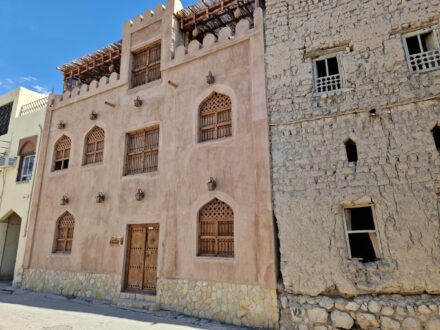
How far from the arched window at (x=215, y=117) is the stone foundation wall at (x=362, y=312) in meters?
4.43

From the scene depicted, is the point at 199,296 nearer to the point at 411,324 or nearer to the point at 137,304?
the point at 137,304

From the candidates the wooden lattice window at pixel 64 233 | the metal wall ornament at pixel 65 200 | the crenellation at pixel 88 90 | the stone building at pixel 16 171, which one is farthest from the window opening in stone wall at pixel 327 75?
the stone building at pixel 16 171

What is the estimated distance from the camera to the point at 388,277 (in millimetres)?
5547

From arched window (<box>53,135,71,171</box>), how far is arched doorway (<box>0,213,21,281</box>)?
3.55 m

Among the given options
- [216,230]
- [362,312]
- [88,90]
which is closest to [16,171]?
[88,90]

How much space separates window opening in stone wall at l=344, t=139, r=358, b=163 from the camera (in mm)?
6517

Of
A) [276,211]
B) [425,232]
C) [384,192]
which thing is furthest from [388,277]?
[276,211]

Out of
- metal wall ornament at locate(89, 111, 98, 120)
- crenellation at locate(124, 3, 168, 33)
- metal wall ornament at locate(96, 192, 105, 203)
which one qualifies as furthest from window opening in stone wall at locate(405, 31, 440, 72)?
metal wall ornament at locate(89, 111, 98, 120)

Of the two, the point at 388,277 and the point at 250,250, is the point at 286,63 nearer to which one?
the point at 250,250

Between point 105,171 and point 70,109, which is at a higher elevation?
point 70,109

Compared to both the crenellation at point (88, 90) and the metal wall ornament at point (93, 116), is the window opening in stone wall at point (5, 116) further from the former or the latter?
the metal wall ornament at point (93, 116)

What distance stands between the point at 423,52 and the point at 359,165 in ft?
9.11

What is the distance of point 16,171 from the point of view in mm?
12875

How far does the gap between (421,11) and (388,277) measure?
220 inches
